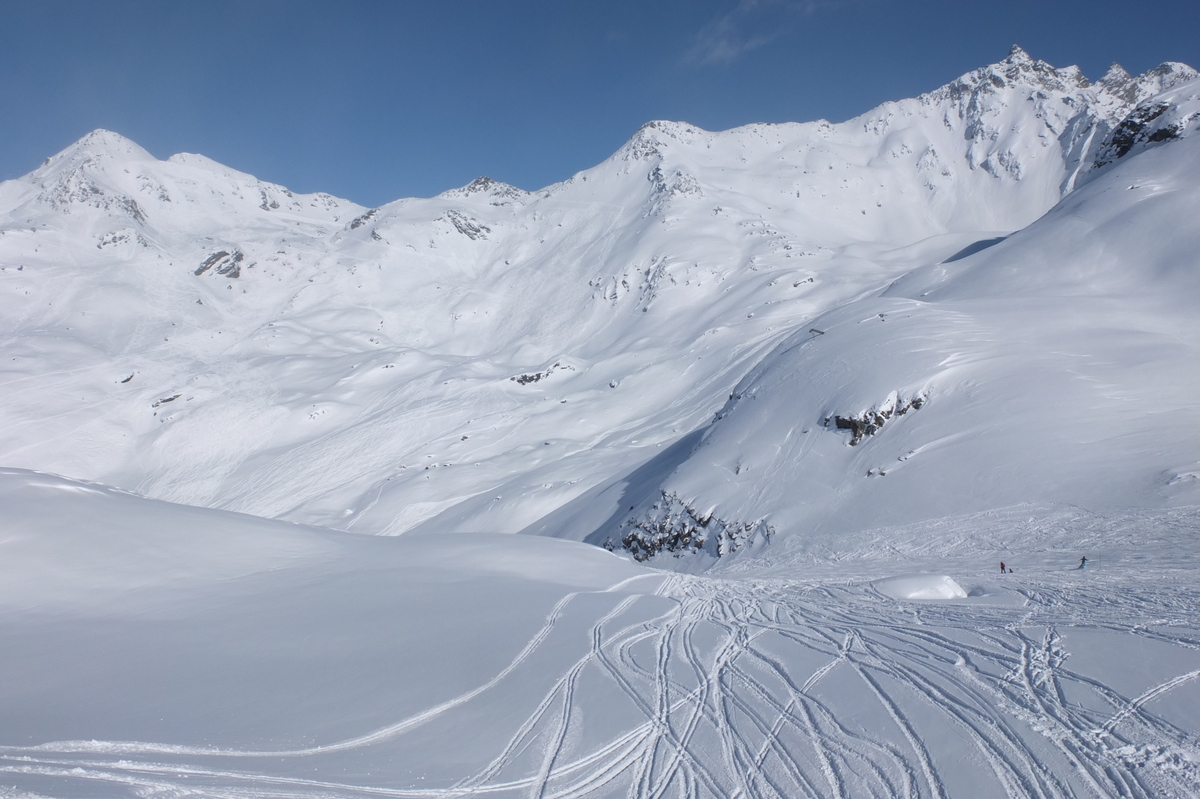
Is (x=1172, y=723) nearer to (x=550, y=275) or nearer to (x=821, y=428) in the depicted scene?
(x=821, y=428)

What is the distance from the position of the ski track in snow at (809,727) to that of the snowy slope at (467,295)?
2374 centimetres

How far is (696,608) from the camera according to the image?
9.70 meters

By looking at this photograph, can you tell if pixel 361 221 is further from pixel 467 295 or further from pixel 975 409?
pixel 975 409

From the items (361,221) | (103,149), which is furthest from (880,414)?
(103,149)

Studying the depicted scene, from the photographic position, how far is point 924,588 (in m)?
9.92

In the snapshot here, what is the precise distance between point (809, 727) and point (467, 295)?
78.9m

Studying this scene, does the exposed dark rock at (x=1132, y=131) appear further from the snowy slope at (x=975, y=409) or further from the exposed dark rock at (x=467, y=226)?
the exposed dark rock at (x=467, y=226)

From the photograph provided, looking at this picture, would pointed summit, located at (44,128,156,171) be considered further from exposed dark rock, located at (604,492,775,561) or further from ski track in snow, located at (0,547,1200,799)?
ski track in snow, located at (0,547,1200,799)

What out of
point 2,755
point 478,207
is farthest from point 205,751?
point 478,207

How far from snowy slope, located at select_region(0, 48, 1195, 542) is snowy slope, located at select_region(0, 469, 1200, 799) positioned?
22.1m

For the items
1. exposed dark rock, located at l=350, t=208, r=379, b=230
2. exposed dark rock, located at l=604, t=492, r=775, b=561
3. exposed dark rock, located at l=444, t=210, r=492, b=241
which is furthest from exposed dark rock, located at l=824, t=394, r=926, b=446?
exposed dark rock, located at l=350, t=208, r=379, b=230

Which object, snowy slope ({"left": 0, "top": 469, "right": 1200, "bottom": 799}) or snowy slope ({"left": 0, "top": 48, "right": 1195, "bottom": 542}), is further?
snowy slope ({"left": 0, "top": 48, "right": 1195, "bottom": 542})

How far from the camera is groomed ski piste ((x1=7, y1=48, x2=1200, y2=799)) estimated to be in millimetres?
4898

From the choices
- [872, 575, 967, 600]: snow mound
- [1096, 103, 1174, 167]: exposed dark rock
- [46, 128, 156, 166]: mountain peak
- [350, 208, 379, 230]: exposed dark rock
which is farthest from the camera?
[46, 128, 156, 166]: mountain peak
